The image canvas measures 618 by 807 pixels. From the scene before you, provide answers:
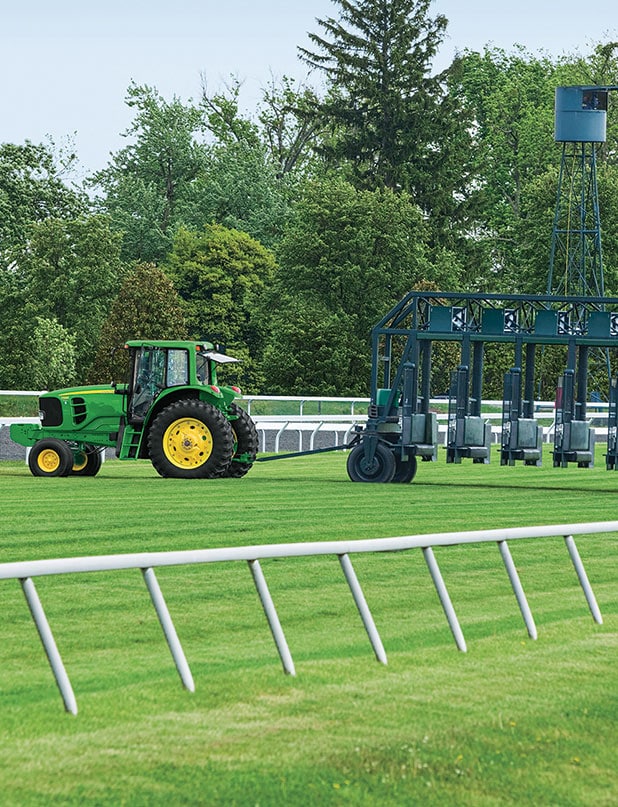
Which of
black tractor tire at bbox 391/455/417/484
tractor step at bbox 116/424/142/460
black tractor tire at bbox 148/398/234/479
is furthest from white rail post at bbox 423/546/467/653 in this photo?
black tractor tire at bbox 391/455/417/484

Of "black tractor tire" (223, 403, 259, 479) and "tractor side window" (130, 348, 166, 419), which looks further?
"black tractor tire" (223, 403, 259, 479)

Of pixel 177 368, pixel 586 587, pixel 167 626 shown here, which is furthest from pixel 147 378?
pixel 167 626

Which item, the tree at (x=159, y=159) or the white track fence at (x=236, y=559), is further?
the tree at (x=159, y=159)

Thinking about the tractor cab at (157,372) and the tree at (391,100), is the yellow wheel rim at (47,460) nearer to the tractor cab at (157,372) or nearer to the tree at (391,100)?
the tractor cab at (157,372)

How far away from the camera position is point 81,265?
5488cm

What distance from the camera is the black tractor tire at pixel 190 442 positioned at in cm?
2431

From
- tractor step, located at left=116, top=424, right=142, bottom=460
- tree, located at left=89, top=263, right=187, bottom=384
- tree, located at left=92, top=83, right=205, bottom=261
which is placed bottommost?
tractor step, located at left=116, top=424, right=142, bottom=460

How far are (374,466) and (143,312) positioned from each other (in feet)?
84.5

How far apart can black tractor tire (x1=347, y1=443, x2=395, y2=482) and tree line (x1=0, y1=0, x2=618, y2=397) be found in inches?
817

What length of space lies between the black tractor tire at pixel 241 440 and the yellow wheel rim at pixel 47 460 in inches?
99.2

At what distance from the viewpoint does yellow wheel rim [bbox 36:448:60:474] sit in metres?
25.5

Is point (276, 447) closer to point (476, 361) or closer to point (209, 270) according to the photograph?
point (476, 361)

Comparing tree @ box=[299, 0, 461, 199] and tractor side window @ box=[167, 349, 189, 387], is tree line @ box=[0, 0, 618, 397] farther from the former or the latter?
tractor side window @ box=[167, 349, 189, 387]

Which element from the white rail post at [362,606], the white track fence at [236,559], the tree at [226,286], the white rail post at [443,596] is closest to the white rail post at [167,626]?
the white track fence at [236,559]
